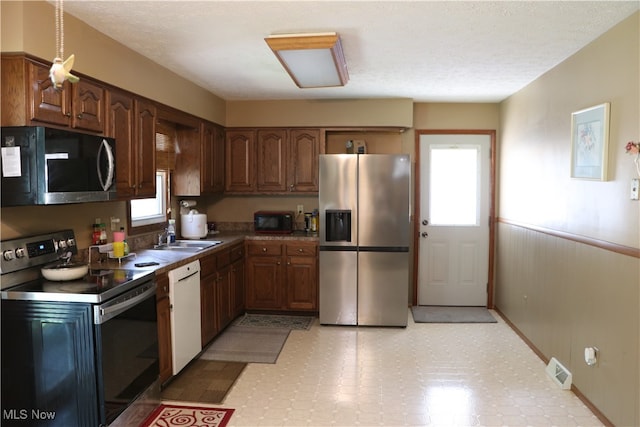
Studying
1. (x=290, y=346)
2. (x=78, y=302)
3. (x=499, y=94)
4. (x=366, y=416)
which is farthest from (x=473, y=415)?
(x=499, y=94)

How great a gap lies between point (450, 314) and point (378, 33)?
333 cm

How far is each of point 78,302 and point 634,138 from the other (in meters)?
3.08

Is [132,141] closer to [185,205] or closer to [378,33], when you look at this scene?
[185,205]

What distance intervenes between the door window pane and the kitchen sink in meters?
2.59

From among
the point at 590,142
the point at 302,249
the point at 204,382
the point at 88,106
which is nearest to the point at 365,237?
the point at 302,249

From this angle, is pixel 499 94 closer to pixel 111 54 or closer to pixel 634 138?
pixel 634 138

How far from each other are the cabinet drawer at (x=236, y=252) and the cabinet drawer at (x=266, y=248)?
133 millimetres

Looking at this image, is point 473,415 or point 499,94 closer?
point 473,415

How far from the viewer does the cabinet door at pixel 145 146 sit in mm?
3275

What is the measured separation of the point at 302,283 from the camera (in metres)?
4.80

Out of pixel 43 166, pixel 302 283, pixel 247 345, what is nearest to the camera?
pixel 43 166

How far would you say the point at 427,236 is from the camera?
17.4ft

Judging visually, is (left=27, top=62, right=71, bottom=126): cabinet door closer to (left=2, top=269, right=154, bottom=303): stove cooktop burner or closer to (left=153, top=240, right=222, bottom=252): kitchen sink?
(left=2, top=269, right=154, bottom=303): stove cooktop burner

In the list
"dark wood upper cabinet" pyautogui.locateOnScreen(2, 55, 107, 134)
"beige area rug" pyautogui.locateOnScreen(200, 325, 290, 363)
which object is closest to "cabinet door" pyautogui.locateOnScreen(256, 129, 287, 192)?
"beige area rug" pyautogui.locateOnScreen(200, 325, 290, 363)
